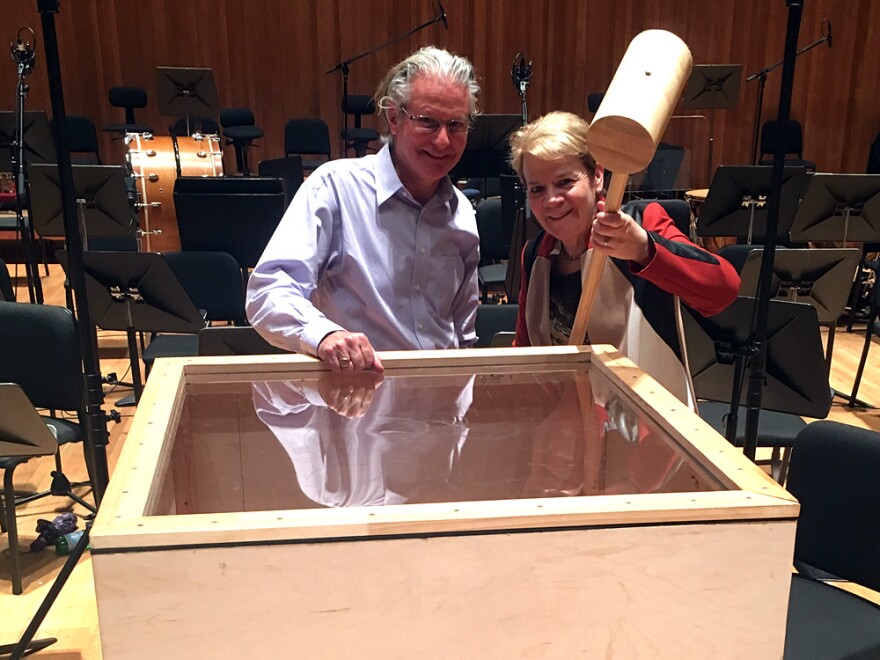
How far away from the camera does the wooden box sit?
2.72 ft

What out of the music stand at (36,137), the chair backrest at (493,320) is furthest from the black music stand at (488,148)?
the music stand at (36,137)

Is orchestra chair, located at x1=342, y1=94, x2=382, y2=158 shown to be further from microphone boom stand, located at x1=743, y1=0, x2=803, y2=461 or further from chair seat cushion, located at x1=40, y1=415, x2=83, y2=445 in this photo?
microphone boom stand, located at x1=743, y1=0, x2=803, y2=461

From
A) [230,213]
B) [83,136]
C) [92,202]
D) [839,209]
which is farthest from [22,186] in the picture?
[839,209]

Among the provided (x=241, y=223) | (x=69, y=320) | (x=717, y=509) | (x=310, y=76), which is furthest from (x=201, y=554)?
(x=310, y=76)

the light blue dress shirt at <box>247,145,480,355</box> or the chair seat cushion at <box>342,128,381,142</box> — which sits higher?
the chair seat cushion at <box>342,128,381,142</box>

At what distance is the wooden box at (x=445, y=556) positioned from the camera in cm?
83

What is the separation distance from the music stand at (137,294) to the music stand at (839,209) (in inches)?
134

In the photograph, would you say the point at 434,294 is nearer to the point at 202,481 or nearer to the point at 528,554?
the point at 202,481

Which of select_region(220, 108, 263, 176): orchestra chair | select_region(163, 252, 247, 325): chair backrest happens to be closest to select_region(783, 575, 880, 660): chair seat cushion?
select_region(163, 252, 247, 325): chair backrest

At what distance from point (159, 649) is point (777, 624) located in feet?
2.15

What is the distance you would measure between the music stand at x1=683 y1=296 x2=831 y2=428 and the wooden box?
5.40ft

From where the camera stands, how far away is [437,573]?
854 millimetres

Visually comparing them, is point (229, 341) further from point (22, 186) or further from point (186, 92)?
point (186, 92)

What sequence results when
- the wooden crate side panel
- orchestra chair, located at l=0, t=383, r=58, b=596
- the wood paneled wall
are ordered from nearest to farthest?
the wooden crate side panel < orchestra chair, located at l=0, t=383, r=58, b=596 < the wood paneled wall
